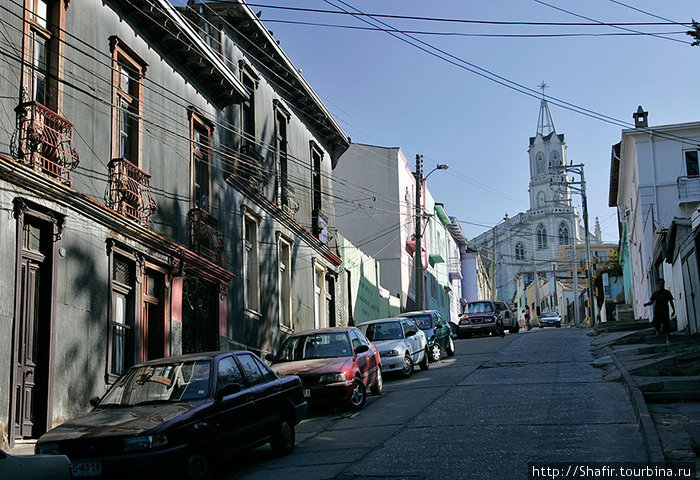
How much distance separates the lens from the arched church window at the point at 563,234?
137 metres

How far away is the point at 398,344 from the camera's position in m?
20.3

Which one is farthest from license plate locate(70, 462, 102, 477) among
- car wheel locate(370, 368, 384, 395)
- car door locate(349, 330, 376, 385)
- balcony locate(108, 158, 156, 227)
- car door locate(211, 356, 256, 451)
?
car wheel locate(370, 368, 384, 395)

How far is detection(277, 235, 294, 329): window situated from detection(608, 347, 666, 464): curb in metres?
11.5

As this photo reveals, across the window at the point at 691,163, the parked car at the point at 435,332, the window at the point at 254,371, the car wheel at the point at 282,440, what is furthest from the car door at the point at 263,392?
the window at the point at 691,163

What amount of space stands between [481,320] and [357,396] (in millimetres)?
22376

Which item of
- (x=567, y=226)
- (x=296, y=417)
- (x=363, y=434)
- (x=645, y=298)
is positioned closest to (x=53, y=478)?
(x=296, y=417)

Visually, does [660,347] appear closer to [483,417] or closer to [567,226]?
[483,417]

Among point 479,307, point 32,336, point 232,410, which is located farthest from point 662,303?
point 479,307

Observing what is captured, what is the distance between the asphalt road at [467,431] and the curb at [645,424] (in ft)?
0.47

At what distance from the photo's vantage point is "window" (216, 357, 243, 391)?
990 centimetres

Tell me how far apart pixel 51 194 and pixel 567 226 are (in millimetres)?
133754

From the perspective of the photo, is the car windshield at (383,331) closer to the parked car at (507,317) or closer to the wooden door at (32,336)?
the wooden door at (32,336)

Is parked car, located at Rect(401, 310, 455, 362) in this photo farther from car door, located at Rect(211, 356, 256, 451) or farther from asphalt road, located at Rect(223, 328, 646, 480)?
car door, located at Rect(211, 356, 256, 451)

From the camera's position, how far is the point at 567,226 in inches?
5497
